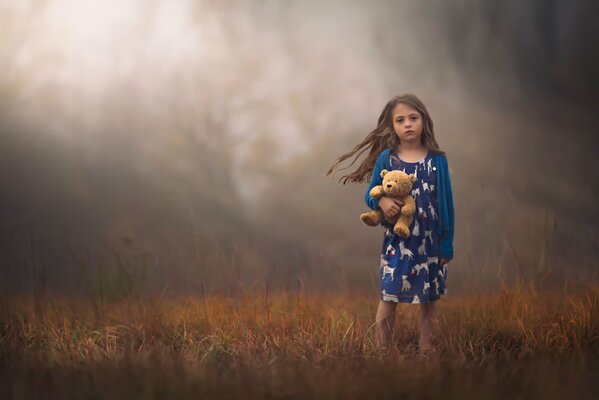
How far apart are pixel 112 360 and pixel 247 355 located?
0.66m

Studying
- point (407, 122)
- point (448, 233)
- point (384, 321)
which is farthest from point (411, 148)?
point (384, 321)

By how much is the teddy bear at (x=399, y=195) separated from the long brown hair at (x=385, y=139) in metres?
0.25

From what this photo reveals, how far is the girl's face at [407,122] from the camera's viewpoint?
3.64 meters

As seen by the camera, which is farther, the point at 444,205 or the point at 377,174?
the point at 377,174

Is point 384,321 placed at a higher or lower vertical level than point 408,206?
lower

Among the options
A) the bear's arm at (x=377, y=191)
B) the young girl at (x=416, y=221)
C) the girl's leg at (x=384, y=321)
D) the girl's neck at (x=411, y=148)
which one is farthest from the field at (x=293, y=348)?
the girl's neck at (x=411, y=148)

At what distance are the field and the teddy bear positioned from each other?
2.04 feet

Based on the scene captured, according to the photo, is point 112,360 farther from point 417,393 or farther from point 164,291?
point 417,393

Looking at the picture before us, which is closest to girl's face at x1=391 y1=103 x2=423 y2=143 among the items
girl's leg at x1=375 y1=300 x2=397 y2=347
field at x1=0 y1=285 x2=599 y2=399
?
girl's leg at x1=375 y1=300 x2=397 y2=347

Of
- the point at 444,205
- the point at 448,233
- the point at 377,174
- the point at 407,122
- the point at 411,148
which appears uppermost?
the point at 407,122

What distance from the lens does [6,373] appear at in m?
3.31

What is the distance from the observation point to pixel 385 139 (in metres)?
3.80

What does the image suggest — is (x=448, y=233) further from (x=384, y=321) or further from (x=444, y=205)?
(x=384, y=321)

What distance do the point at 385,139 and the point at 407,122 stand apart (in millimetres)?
203
